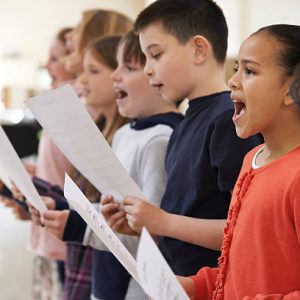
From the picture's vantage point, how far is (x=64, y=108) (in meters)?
1.10

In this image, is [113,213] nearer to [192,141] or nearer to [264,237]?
[192,141]

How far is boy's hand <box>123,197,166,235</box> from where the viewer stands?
3.48ft

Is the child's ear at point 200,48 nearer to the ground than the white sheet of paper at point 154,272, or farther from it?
farther from it

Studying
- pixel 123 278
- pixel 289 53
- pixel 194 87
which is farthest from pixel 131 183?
pixel 289 53

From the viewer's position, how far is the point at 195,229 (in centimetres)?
104

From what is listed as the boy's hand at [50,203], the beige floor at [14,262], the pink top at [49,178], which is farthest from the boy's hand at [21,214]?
the beige floor at [14,262]

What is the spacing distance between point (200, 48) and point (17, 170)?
1.46 ft

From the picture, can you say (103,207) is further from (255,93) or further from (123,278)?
(255,93)

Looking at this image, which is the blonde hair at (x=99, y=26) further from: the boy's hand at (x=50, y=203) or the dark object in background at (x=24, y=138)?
the dark object in background at (x=24, y=138)

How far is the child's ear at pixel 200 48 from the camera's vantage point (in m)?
1.14

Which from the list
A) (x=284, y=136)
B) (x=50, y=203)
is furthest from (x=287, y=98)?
(x=50, y=203)

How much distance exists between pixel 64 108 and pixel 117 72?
1.14 ft

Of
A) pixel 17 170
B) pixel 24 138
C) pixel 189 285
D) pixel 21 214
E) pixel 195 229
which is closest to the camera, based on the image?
pixel 189 285

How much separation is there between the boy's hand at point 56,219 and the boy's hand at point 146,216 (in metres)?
0.28
